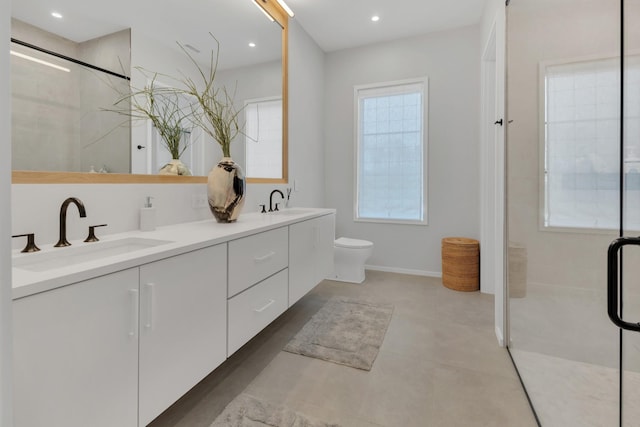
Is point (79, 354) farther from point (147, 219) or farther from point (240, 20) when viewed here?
point (240, 20)

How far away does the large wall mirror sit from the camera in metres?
1.19

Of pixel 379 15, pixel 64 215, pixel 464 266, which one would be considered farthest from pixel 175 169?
pixel 464 266

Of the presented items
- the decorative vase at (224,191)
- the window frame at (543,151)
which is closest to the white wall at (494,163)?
the window frame at (543,151)

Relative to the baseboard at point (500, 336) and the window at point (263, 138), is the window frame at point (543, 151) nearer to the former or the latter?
the baseboard at point (500, 336)

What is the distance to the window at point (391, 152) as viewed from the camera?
3609 mm

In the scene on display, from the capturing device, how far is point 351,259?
333 cm

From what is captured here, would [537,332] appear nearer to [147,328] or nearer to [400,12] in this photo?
[147,328]

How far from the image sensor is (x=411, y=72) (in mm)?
3564

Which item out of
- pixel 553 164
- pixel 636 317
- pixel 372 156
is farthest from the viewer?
pixel 372 156

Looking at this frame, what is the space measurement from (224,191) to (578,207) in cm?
173

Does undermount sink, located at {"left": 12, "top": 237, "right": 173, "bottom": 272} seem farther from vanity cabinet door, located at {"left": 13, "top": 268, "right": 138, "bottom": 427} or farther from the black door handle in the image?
the black door handle

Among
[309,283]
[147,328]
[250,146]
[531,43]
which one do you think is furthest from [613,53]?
[250,146]

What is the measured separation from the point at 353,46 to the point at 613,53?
3.21 meters

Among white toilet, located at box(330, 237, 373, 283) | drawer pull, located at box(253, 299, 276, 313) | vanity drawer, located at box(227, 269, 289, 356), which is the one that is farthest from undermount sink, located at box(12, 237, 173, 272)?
white toilet, located at box(330, 237, 373, 283)
